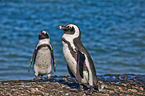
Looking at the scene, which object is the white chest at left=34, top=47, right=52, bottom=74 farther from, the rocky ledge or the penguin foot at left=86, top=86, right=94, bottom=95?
the penguin foot at left=86, top=86, right=94, bottom=95

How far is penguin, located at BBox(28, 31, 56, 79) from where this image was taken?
8664mm

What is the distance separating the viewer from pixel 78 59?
6871 mm

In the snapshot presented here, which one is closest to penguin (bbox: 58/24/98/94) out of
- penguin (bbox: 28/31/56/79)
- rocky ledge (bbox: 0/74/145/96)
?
rocky ledge (bbox: 0/74/145/96)

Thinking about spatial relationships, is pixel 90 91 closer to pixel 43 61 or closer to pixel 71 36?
pixel 71 36

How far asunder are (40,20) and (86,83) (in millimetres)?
21029

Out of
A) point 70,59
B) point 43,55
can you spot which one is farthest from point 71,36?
point 43,55

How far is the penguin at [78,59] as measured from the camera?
686cm

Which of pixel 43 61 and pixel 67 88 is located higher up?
pixel 43 61

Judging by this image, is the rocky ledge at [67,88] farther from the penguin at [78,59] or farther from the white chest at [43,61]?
the white chest at [43,61]

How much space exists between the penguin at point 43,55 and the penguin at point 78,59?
175 centimetres

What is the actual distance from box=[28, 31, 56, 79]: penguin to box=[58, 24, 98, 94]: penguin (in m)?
1.75

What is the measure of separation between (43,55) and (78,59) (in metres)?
2.02

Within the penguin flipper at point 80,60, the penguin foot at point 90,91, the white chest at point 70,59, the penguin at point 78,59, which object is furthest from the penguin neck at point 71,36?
the penguin foot at point 90,91

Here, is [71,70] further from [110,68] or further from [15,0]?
[15,0]
